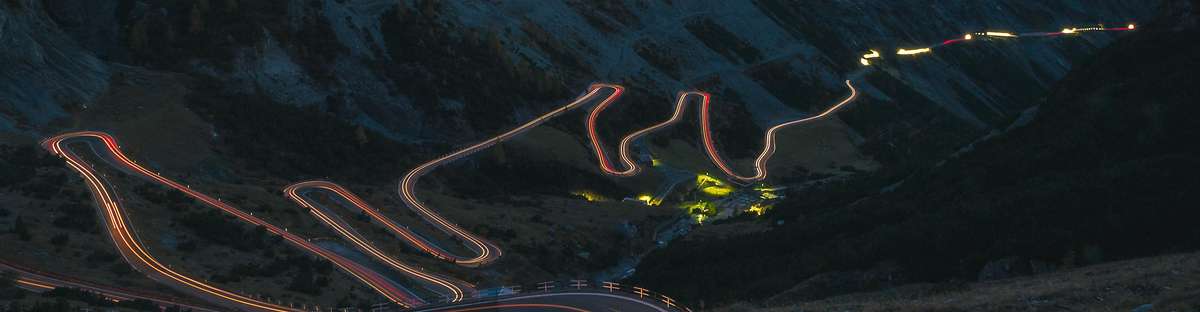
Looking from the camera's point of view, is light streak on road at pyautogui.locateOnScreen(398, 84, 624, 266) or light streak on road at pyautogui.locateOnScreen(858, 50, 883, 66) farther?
light streak on road at pyautogui.locateOnScreen(858, 50, 883, 66)

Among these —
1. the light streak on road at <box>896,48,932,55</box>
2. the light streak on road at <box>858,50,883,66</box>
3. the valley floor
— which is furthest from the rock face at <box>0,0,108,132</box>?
the light streak on road at <box>896,48,932,55</box>

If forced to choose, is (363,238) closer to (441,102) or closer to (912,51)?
(441,102)

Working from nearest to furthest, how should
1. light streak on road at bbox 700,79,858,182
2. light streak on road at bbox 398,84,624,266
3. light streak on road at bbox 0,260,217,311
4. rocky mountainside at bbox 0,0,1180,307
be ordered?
1. light streak on road at bbox 0,260,217,311
2. light streak on road at bbox 398,84,624,266
3. rocky mountainside at bbox 0,0,1180,307
4. light streak on road at bbox 700,79,858,182

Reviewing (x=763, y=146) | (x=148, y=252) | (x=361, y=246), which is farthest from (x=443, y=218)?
(x=763, y=146)

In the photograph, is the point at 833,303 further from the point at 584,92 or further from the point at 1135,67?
the point at 584,92

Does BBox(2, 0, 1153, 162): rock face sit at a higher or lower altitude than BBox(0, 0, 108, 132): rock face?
higher

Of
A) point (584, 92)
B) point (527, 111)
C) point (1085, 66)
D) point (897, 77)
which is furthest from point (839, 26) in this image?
point (1085, 66)

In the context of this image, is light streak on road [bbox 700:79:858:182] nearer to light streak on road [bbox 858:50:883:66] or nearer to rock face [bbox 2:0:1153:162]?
rock face [bbox 2:0:1153:162]
